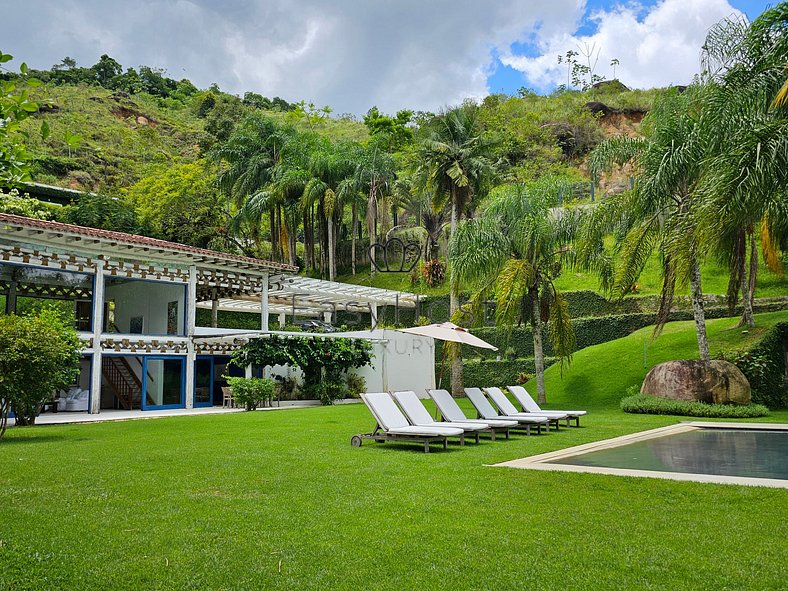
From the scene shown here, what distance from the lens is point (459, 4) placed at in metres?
33.9

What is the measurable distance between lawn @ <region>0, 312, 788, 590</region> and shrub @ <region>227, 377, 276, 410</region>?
38.2 feet

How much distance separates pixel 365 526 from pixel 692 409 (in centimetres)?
1538

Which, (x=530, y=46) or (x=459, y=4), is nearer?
(x=459, y=4)

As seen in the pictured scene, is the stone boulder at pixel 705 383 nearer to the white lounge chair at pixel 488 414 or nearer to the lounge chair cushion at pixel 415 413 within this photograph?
the white lounge chair at pixel 488 414

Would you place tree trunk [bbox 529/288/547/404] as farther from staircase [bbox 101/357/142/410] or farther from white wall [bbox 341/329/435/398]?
staircase [bbox 101/357/142/410]

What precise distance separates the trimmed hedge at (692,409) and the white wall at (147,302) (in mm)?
15844

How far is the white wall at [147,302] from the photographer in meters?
25.2

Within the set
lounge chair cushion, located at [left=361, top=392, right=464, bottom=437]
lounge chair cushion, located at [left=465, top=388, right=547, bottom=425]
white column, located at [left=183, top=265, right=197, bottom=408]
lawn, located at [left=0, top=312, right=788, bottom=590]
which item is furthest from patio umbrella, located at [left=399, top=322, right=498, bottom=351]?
white column, located at [left=183, top=265, right=197, bottom=408]

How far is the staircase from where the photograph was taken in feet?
82.6

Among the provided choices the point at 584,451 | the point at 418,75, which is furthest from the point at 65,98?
the point at 584,451

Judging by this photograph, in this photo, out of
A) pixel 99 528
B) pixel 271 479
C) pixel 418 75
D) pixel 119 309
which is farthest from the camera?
pixel 418 75

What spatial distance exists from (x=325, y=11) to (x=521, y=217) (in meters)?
15.5

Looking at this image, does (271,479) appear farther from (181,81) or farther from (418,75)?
(181,81)

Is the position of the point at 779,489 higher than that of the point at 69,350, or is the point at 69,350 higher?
the point at 69,350
